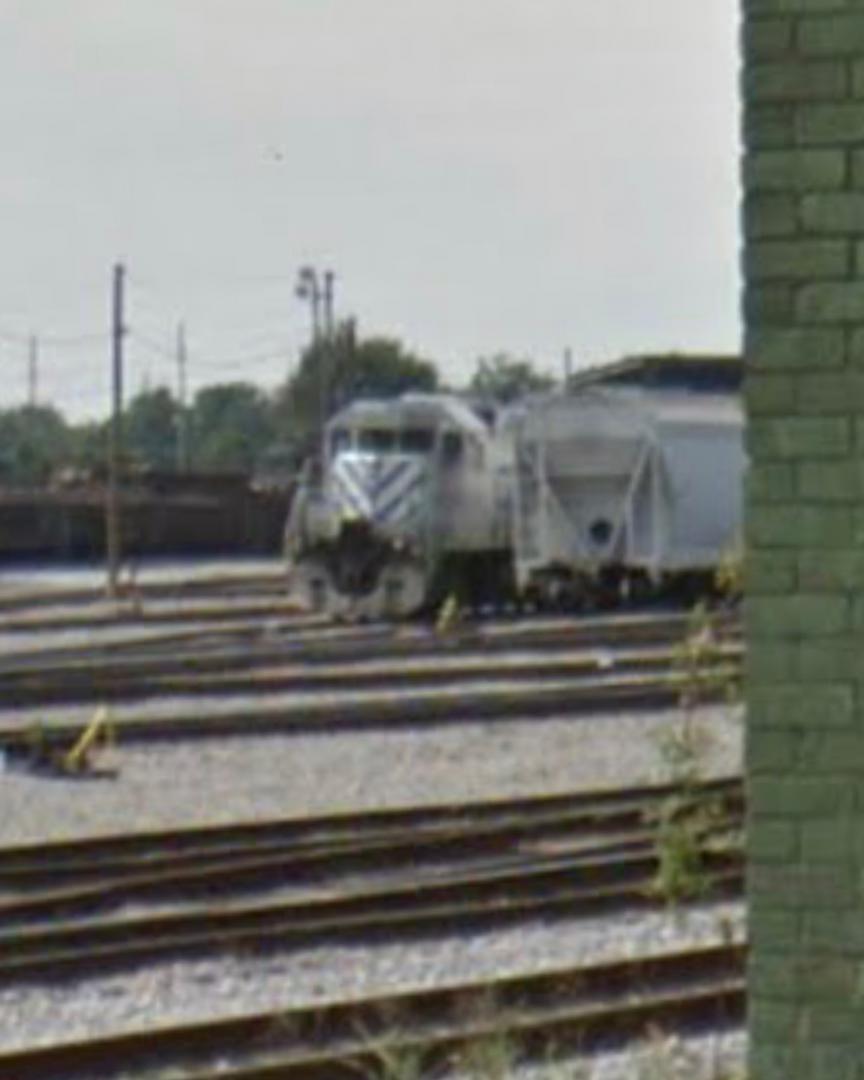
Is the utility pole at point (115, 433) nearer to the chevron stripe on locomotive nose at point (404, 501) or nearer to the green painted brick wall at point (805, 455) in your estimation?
the chevron stripe on locomotive nose at point (404, 501)

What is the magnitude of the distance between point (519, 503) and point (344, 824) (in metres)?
21.7

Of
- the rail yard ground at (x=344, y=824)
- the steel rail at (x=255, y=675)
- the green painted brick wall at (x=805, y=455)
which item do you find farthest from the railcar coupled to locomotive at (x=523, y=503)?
the green painted brick wall at (x=805, y=455)

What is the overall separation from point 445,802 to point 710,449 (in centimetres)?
2017

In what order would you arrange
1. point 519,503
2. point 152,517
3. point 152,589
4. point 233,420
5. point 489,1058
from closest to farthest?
point 489,1058, point 519,503, point 152,589, point 152,517, point 233,420

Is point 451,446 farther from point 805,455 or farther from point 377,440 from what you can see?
point 805,455

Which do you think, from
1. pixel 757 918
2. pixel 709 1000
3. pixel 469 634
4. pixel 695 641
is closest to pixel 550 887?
pixel 709 1000

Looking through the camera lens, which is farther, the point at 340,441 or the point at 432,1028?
the point at 340,441

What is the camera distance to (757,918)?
5.54 metres

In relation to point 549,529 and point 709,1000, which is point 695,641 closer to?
point 709,1000

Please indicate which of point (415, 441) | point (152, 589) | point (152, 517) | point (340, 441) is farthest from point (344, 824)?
point (152, 517)

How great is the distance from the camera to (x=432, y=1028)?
31.3ft

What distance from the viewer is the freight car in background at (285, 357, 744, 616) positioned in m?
36.0

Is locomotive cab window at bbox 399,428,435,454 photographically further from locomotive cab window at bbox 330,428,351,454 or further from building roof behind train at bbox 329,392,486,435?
locomotive cab window at bbox 330,428,351,454

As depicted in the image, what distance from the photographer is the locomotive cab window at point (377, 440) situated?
3703 cm
